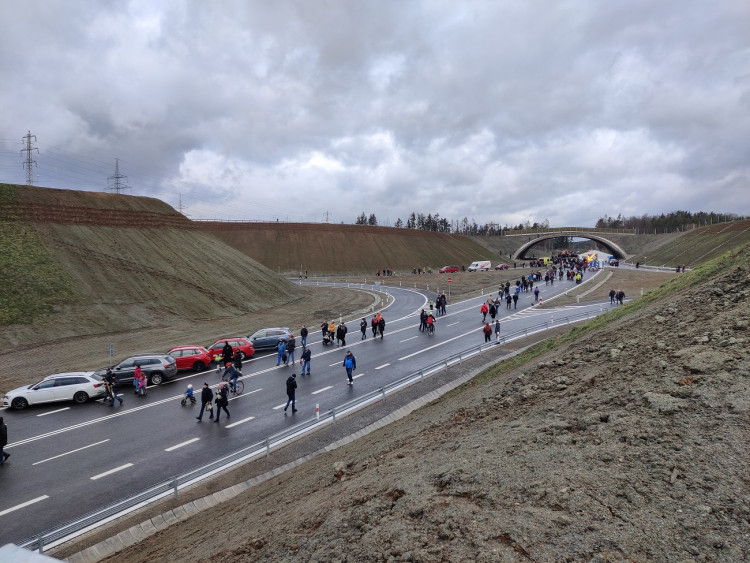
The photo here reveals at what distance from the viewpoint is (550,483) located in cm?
613

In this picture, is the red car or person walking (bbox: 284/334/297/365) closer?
person walking (bbox: 284/334/297/365)

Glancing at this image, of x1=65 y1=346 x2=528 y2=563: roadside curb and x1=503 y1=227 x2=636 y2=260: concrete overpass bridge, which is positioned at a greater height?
x1=503 y1=227 x2=636 y2=260: concrete overpass bridge

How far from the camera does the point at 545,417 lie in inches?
344

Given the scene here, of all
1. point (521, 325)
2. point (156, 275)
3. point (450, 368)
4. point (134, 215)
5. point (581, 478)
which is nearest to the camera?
point (581, 478)

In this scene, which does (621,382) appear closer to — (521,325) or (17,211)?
(521,325)

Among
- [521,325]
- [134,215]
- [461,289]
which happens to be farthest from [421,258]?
[521,325]

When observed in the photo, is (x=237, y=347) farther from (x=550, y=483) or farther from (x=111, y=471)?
(x=550, y=483)

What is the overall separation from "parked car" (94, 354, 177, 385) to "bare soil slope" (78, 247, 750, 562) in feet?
38.9

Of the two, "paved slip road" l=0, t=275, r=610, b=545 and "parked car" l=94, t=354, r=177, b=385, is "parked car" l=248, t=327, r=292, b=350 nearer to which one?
"paved slip road" l=0, t=275, r=610, b=545

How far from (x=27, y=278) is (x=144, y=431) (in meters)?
26.0

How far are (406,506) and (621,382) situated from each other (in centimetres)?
570

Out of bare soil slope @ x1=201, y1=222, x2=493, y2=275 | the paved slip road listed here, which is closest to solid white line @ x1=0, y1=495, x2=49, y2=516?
the paved slip road

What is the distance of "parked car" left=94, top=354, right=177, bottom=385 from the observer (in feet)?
65.1

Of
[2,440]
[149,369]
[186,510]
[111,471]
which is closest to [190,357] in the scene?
[149,369]
